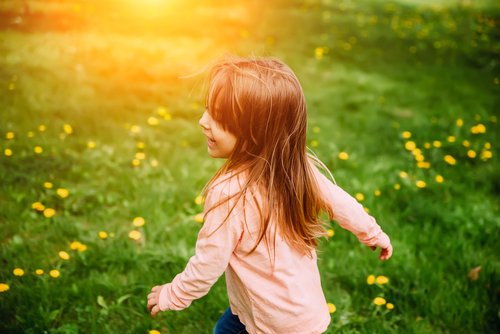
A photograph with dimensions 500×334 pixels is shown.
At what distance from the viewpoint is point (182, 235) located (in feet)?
9.33

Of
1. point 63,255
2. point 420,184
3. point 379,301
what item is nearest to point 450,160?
point 420,184

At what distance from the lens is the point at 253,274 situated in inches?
60.1

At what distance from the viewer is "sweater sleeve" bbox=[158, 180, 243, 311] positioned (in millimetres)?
1420

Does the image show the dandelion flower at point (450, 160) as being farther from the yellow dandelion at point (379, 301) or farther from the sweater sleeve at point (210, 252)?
the sweater sleeve at point (210, 252)

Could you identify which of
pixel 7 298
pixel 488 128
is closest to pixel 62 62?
pixel 7 298

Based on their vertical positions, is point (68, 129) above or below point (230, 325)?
below

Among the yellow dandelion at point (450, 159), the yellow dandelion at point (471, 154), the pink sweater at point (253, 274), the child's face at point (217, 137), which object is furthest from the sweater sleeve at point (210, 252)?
the yellow dandelion at point (471, 154)

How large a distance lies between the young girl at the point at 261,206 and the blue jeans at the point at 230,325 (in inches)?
6.6

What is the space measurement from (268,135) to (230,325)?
775mm

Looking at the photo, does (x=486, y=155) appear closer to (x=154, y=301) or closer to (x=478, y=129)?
(x=478, y=129)

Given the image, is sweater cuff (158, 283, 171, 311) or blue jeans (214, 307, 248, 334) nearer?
sweater cuff (158, 283, 171, 311)

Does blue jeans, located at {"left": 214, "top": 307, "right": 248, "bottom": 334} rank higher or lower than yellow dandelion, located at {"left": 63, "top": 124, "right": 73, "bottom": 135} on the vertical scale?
higher

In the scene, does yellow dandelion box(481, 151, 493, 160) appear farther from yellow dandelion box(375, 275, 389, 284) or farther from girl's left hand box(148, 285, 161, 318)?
girl's left hand box(148, 285, 161, 318)

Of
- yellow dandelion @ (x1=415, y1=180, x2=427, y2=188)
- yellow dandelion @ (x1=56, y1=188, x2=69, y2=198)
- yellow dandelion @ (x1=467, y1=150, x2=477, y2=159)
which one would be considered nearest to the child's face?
yellow dandelion @ (x1=56, y1=188, x2=69, y2=198)
